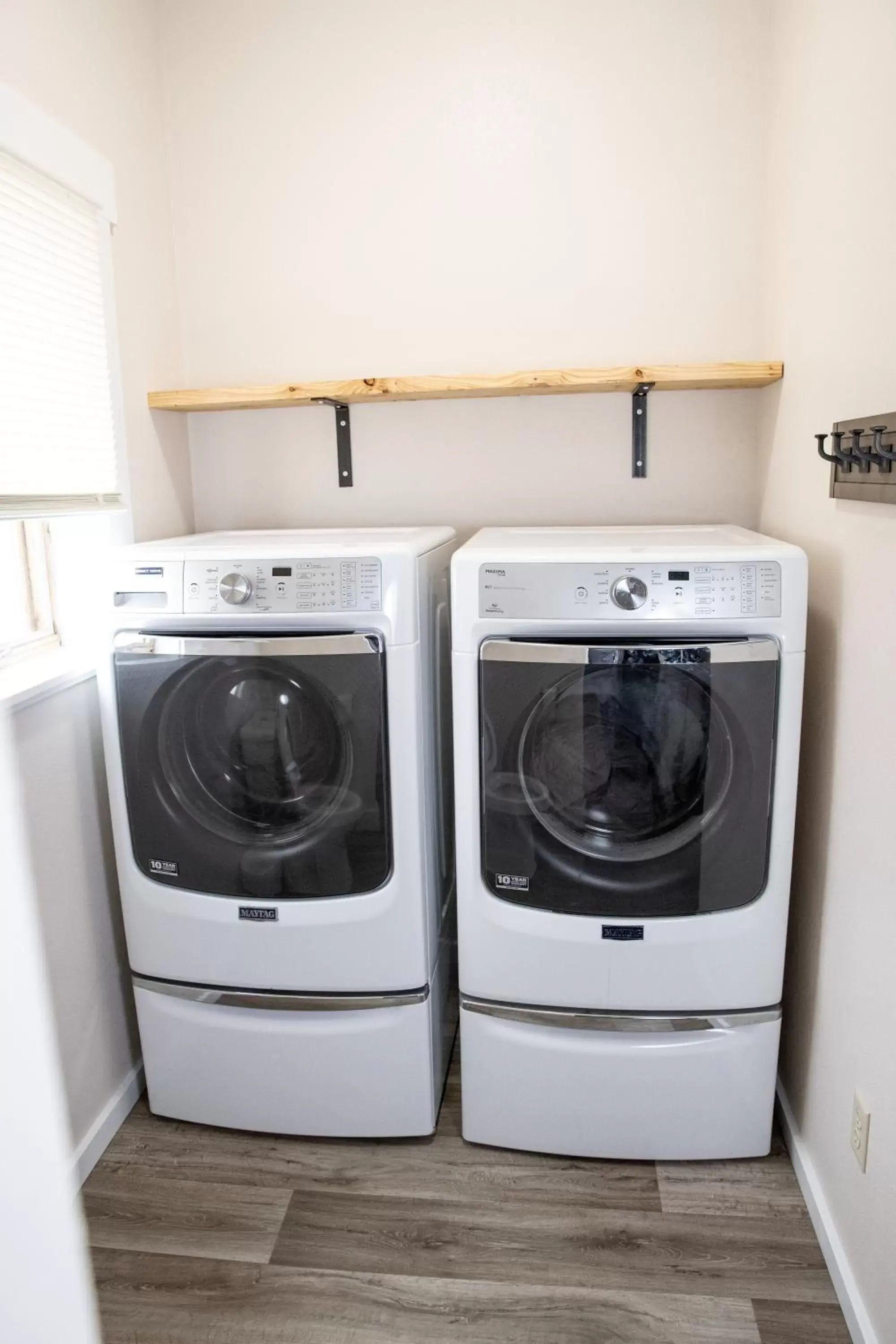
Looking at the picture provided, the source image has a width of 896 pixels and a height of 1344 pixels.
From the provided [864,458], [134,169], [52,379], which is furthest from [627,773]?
[134,169]

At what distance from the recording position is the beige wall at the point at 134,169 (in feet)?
5.89

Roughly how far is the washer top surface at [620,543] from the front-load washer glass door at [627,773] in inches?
6.1

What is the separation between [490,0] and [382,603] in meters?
1.55

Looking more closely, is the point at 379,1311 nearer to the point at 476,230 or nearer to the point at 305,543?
the point at 305,543

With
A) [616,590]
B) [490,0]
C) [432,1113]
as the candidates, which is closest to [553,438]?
[616,590]

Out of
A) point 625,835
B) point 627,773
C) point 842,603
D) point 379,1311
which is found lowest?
point 379,1311

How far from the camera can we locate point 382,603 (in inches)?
64.9

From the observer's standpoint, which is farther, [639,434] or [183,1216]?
[639,434]

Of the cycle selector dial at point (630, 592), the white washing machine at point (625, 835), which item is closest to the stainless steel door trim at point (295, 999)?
the white washing machine at point (625, 835)

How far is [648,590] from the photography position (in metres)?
1.58

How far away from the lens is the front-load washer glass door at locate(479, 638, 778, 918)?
159 centimetres

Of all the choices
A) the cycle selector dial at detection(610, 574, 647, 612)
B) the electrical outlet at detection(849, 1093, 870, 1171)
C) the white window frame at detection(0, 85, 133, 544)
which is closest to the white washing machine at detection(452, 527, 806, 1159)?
the cycle selector dial at detection(610, 574, 647, 612)

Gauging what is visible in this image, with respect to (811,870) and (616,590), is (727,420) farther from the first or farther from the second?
(811,870)

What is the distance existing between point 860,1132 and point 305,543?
1442 millimetres
